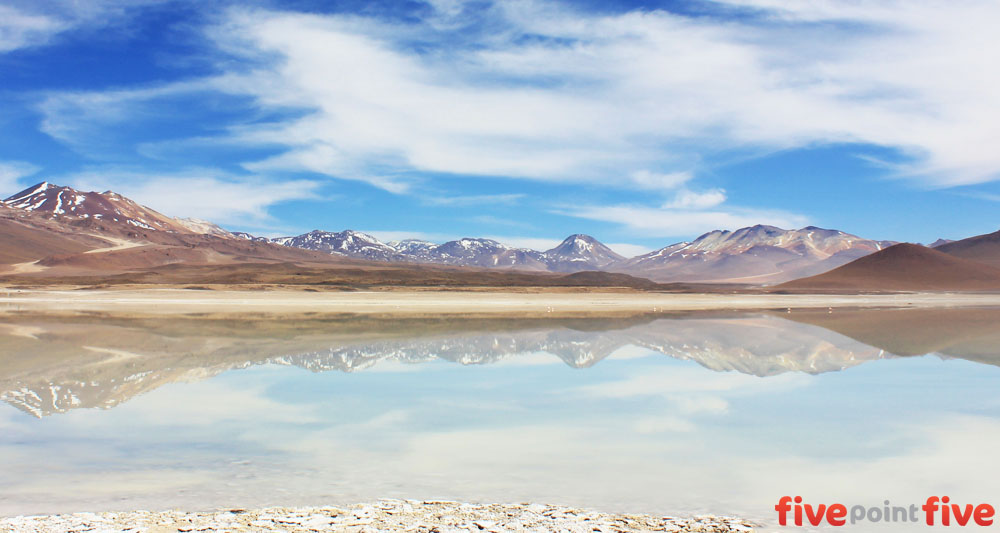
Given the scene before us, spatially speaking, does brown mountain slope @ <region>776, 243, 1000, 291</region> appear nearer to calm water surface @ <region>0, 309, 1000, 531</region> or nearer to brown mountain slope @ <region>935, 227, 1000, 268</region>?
brown mountain slope @ <region>935, 227, 1000, 268</region>

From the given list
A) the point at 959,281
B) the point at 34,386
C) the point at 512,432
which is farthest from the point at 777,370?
the point at 959,281

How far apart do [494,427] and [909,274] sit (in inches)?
5210

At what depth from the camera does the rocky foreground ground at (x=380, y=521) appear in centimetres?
528

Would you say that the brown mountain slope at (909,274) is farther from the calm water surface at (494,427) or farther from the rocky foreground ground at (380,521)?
the rocky foreground ground at (380,521)

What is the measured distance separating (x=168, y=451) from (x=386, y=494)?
10.4 ft

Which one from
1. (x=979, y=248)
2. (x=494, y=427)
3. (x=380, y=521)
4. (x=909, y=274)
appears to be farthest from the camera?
(x=979, y=248)

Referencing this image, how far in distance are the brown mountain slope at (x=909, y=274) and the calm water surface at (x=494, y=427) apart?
10324 centimetres

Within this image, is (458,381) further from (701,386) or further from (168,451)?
(168,451)

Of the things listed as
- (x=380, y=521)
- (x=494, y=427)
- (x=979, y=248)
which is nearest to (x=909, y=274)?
(x=979, y=248)

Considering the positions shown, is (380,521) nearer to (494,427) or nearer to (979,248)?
(494,427)

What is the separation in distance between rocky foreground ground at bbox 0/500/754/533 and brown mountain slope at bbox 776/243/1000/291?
112 metres

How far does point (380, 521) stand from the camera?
5.46 m

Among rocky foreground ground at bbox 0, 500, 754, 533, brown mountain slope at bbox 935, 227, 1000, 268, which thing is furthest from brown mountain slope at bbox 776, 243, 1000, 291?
rocky foreground ground at bbox 0, 500, 754, 533

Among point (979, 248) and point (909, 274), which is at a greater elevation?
point (979, 248)
